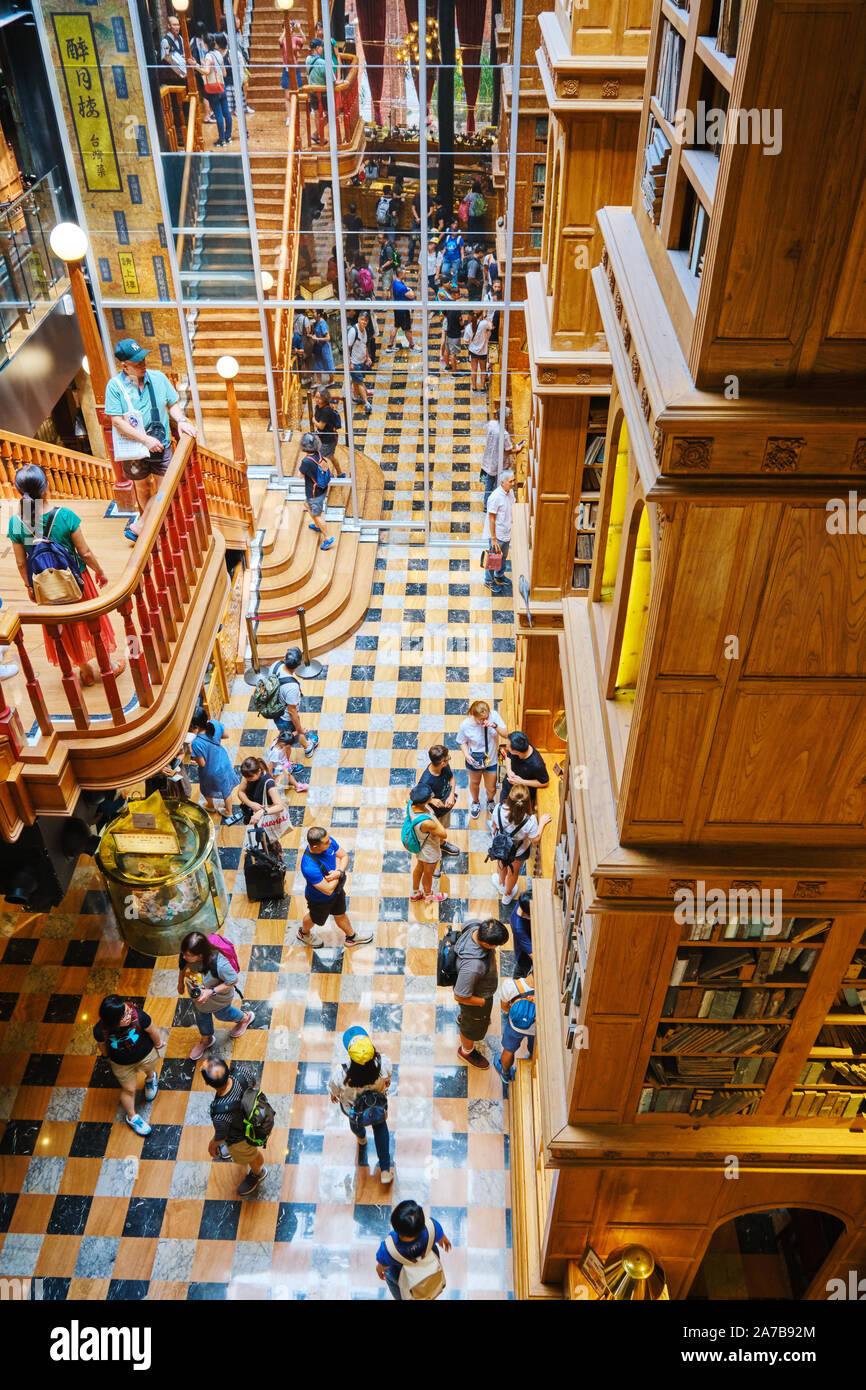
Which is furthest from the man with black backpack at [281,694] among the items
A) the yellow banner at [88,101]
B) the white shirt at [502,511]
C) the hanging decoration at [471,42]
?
the hanging decoration at [471,42]

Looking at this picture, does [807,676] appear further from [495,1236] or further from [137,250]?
[137,250]

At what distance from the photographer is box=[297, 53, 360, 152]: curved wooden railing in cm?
934

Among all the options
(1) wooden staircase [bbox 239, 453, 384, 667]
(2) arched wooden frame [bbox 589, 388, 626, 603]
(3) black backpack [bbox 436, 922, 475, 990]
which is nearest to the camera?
(2) arched wooden frame [bbox 589, 388, 626, 603]

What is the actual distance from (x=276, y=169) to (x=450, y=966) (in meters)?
7.66

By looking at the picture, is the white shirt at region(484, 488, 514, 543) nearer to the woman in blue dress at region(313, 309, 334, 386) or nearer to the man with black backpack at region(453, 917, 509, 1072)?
the woman in blue dress at region(313, 309, 334, 386)

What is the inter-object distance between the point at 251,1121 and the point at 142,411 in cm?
396

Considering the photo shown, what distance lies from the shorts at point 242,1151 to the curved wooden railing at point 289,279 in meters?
7.73

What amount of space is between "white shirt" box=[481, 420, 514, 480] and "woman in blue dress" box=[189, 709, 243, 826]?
4.74m

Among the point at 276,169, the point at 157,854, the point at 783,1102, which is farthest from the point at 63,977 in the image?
the point at 276,169

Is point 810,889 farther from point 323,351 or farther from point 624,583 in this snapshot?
point 323,351

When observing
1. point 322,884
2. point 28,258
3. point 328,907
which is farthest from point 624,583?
point 28,258

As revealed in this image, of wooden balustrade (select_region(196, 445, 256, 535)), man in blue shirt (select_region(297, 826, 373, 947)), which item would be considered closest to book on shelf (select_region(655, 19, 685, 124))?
man in blue shirt (select_region(297, 826, 373, 947))

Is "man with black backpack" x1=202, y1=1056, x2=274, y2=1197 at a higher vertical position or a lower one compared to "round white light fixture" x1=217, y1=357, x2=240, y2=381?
lower

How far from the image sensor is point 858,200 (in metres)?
2.43
